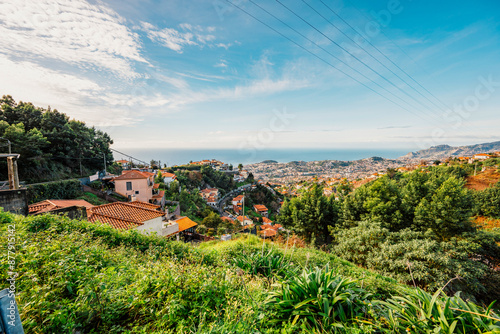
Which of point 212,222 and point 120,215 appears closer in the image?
point 120,215

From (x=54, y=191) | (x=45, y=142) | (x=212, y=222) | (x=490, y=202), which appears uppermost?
(x=45, y=142)

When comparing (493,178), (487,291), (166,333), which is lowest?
(487,291)

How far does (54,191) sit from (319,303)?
21973 mm

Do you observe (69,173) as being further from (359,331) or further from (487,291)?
(487,291)

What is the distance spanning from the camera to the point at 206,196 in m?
39.1

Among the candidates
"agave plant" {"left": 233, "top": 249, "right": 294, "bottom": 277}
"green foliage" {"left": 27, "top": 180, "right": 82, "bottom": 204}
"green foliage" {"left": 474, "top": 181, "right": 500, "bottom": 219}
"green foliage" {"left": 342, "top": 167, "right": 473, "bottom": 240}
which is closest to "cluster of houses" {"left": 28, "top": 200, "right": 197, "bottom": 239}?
"agave plant" {"left": 233, "top": 249, "right": 294, "bottom": 277}

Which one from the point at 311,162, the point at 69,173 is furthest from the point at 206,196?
the point at 311,162

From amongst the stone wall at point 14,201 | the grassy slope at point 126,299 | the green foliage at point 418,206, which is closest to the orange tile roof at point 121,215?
the stone wall at point 14,201

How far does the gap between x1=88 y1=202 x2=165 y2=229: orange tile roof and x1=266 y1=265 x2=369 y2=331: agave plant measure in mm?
7859

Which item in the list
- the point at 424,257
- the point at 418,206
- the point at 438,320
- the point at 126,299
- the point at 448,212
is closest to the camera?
the point at 438,320

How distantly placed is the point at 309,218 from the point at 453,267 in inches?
269

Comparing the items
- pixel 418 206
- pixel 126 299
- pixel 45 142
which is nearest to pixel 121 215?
pixel 126 299

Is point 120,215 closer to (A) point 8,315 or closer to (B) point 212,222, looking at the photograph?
(A) point 8,315

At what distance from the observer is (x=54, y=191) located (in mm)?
15727
